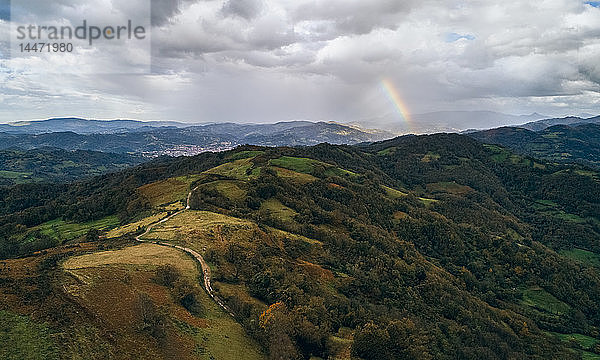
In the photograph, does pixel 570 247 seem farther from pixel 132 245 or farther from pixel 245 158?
pixel 132 245

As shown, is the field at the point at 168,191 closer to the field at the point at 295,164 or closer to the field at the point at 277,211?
the field at the point at 277,211

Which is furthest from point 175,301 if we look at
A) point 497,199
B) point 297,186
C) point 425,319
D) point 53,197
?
point 497,199

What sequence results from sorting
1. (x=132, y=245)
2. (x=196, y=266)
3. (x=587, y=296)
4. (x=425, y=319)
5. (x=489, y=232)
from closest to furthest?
1. (x=196, y=266)
2. (x=132, y=245)
3. (x=425, y=319)
4. (x=587, y=296)
5. (x=489, y=232)

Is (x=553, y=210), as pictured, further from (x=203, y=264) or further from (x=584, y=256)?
(x=203, y=264)

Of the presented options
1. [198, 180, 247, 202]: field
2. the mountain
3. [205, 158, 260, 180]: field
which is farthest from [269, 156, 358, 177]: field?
[198, 180, 247, 202]: field

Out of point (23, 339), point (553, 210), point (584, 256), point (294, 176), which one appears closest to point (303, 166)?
point (294, 176)

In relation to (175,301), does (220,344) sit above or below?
below

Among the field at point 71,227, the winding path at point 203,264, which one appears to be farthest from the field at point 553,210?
the field at point 71,227
